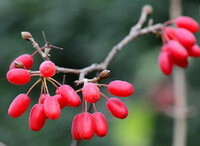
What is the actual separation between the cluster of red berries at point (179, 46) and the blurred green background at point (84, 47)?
1.08 metres

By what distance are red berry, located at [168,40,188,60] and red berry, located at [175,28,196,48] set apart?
0.08 feet

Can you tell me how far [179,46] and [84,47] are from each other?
174 centimetres

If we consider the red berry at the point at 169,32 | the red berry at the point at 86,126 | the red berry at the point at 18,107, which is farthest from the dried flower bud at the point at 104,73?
the red berry at the point at 169,32

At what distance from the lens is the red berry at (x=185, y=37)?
5.74 ft

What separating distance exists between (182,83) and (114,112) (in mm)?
1133

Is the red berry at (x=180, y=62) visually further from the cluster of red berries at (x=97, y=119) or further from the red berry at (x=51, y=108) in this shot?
the red berry at (x=51, y=108)

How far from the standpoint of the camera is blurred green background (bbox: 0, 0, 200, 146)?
320cm

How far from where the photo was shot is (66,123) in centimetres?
335

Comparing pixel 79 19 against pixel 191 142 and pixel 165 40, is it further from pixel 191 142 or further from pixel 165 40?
pixel 165 40

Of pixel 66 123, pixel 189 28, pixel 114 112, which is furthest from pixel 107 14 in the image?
pixel 114 112

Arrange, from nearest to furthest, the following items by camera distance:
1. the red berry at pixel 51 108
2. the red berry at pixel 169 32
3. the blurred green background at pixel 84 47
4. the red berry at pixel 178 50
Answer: the red berry at pixel 51 108 → the red berry at pixel 178 50 → the red berry at pixel 169 32 → the blurred green background at pixel 84 47

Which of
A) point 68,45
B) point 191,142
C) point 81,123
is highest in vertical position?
point 68,45

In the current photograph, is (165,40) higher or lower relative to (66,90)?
higher

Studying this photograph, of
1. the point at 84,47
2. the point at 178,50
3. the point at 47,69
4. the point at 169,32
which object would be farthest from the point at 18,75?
the point at 84,47
